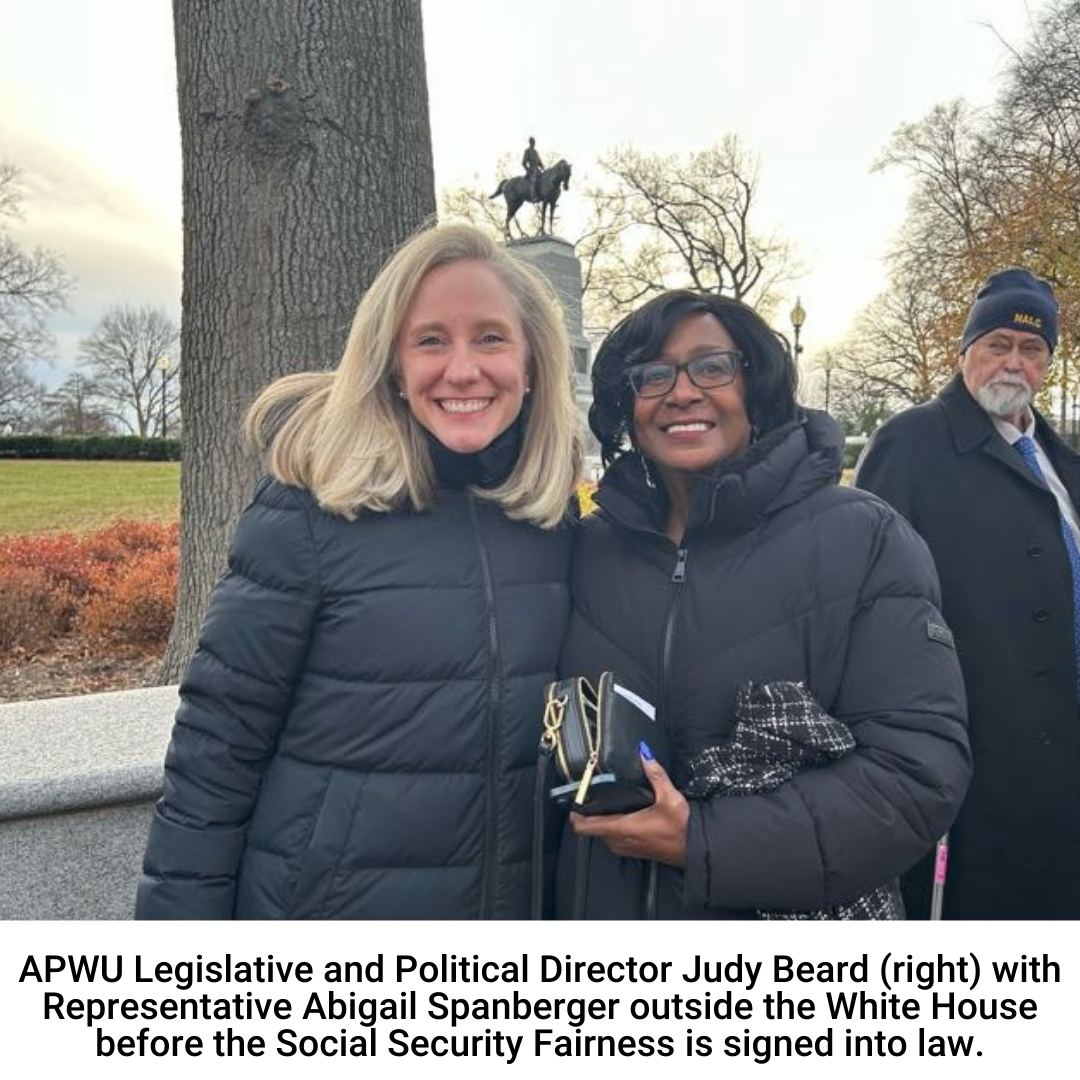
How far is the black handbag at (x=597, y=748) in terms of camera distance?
1.48m

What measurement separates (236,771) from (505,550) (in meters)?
0.67

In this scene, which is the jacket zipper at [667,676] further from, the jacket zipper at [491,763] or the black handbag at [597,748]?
the jacket zipper at [491,763]

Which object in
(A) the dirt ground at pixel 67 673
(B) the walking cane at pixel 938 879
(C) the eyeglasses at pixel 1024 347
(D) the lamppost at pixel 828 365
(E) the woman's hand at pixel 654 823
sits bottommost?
(B) the walking cane at pixel 938 879

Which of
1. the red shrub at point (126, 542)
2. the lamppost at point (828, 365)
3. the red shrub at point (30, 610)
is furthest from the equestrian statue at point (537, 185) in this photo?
the red shrub at point (30, 610)

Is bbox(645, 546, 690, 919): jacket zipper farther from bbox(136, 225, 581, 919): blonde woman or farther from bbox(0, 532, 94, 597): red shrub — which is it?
bbox(0, 532, 94, 597): red shrub

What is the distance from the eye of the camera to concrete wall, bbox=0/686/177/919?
8.53ft

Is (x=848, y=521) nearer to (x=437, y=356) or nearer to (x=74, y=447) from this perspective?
(x=437, y=356)

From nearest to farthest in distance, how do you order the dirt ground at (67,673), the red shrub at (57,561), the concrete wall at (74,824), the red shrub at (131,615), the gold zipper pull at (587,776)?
1. the gold zipper pull at (587,776)
2. the concrete wall at (74,824)
3. the dirt ground at (67,673)
4. the red shrub at (131,615)
5. the red shrub at (57,561)

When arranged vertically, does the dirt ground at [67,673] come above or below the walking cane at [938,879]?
above

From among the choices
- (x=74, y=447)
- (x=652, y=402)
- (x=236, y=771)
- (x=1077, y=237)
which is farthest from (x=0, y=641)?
(x=74, y=447)

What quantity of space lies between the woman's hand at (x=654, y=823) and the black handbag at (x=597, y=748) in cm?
2

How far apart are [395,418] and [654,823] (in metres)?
0.97

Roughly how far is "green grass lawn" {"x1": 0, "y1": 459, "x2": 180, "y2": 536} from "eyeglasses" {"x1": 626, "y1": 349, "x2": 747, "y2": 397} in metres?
12.2

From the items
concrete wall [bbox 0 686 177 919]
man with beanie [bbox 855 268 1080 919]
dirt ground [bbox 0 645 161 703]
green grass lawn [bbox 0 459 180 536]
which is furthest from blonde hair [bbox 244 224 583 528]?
green grass lawn [bbox 0 459 180 536]
